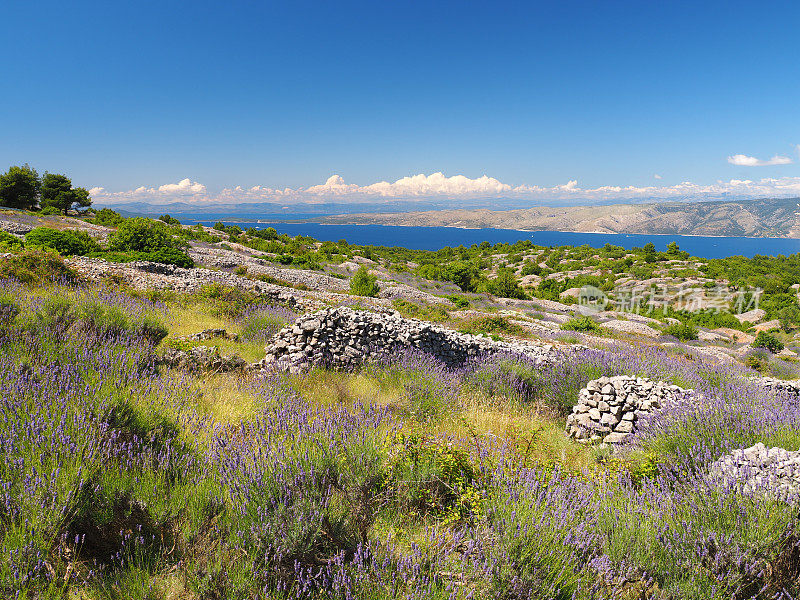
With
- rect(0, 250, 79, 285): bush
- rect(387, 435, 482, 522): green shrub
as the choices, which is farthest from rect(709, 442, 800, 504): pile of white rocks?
rect(0, 250, 79, 285): bush

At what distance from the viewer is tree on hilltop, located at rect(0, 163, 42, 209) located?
150ft

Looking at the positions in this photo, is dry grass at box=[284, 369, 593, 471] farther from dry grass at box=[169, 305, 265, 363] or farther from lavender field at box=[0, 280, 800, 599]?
dry grass at box=[169, 305, 265, 363]

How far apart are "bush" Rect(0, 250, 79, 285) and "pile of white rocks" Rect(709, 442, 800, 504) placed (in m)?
13.1

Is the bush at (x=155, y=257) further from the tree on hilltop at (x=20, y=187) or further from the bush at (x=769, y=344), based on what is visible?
the tree on hilltop at (x=20, y=187)

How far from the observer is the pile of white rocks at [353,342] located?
7.32 metres

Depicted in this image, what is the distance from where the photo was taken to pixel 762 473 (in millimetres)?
3033

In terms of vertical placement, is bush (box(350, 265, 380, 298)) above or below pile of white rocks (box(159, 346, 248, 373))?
below

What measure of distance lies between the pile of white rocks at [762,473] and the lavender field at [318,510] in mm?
97

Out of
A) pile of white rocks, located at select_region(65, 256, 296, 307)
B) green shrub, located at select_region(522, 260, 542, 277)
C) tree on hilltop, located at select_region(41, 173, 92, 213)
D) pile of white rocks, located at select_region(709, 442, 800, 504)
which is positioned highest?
tree on hilltop, located at select_region(41, 173, 92, 213)

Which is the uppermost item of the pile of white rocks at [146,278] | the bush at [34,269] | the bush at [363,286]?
the bush at [34,269]

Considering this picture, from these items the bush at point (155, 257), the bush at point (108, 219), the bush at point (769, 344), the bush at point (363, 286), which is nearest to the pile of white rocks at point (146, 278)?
the bush at point (155, 257)

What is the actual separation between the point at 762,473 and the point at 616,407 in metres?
3.04

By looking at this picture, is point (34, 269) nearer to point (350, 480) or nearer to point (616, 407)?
point (350, 480)

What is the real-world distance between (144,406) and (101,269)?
1459 cm
